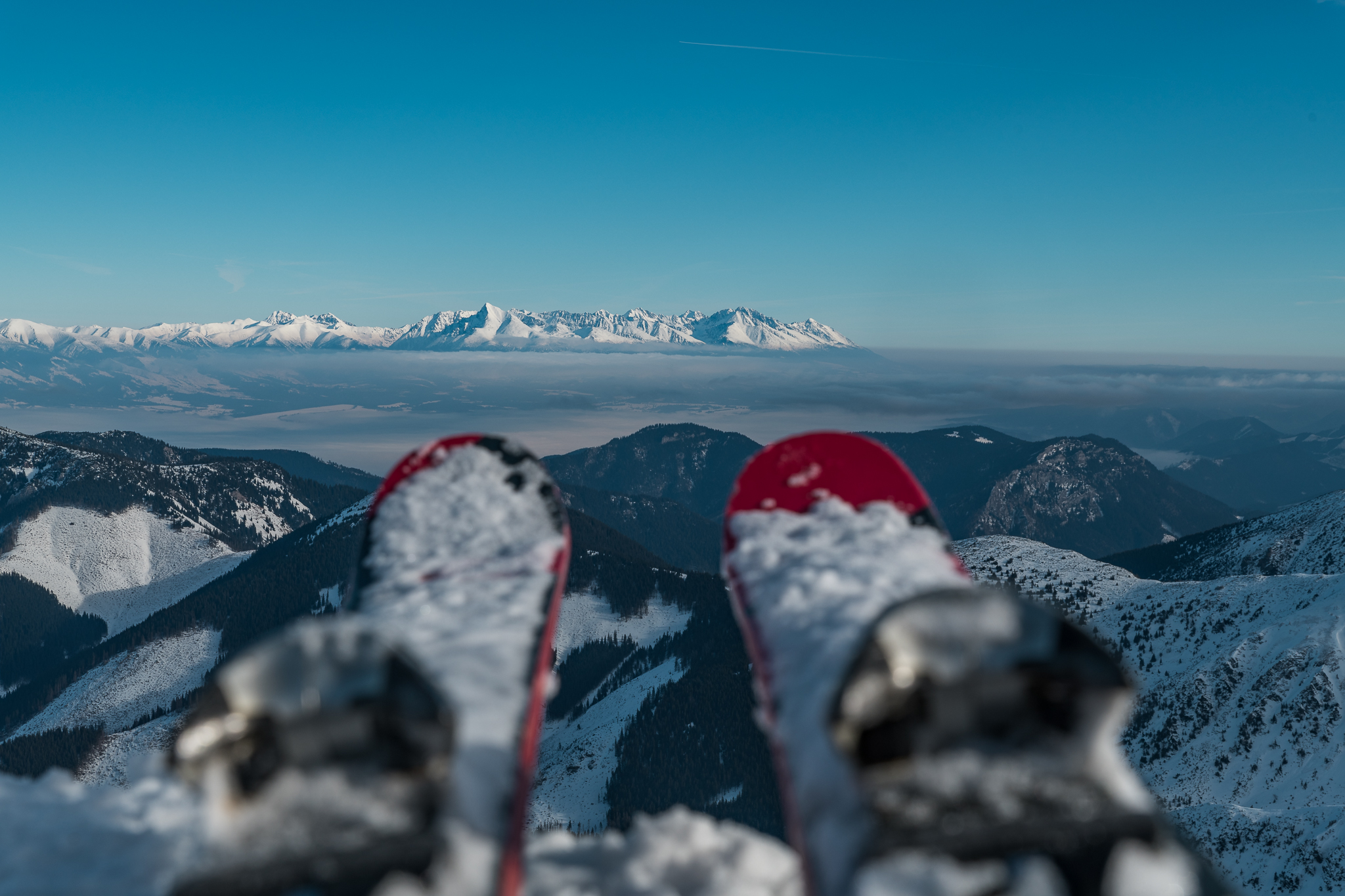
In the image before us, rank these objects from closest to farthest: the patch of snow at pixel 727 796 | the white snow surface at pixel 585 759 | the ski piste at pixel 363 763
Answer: the ski piste at pixel 363 763, the white snow surface at pixel 585 759, the patch of snow at pixel 727 796

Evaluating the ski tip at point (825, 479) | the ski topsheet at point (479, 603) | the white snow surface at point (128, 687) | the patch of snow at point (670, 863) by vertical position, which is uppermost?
the ski tip at point (825, 479)

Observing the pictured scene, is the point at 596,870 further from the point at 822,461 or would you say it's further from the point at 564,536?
the point at 822,461

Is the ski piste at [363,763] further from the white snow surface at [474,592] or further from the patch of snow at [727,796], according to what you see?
the patch of snow at [727,796]

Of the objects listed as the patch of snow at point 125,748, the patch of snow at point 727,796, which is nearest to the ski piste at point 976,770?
the patch of snow at point 727,796

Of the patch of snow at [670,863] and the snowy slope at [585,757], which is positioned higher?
the patch of snow at [670,863]

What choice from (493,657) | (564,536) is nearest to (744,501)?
(564,536)

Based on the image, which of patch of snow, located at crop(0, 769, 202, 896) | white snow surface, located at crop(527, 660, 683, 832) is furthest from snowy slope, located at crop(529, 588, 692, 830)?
patch of snow, located at crop(0, 769, 202, 896)
